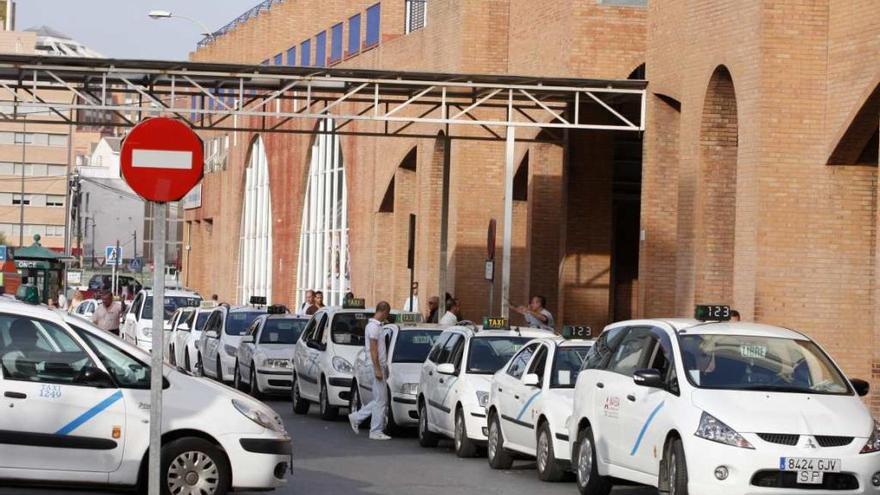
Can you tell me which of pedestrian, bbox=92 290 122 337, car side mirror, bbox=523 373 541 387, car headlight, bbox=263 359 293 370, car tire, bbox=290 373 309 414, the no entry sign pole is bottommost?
car tire, bbox=290 373 309 414

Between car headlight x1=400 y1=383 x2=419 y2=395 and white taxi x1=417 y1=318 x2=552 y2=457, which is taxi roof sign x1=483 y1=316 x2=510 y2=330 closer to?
white taxi x1=417 y1=318 x2=552 y2=457

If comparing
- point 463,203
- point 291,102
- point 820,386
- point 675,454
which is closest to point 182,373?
point 675,454

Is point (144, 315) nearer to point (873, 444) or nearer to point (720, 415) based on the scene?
point (720, 415)

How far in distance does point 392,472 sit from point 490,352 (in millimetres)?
3174

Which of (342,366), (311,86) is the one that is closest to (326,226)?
(311,86)

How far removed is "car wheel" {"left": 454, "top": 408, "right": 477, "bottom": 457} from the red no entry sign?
9.43 meters

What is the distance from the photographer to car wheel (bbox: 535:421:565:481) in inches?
643

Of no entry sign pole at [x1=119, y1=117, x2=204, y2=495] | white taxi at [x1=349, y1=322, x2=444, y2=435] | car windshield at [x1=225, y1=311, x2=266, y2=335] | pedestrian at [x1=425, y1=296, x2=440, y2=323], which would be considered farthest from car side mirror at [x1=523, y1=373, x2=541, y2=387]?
car windshield at [x1=225, y1=311, x2=266, y2=335]

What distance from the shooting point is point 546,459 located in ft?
54.1

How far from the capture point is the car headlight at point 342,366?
24.6 m

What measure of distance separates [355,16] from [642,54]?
2313 cm

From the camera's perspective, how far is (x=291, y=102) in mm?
62031

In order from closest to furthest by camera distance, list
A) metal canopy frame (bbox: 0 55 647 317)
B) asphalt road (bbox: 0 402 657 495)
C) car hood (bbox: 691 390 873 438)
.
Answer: car hood (bbox: 691 390 873 438)
asphalt road (bbox: 0 402 657 495)
metal canopy frame (bbox: 0 55 647 317)

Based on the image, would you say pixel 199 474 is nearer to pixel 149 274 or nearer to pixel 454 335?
pixel 454 335
